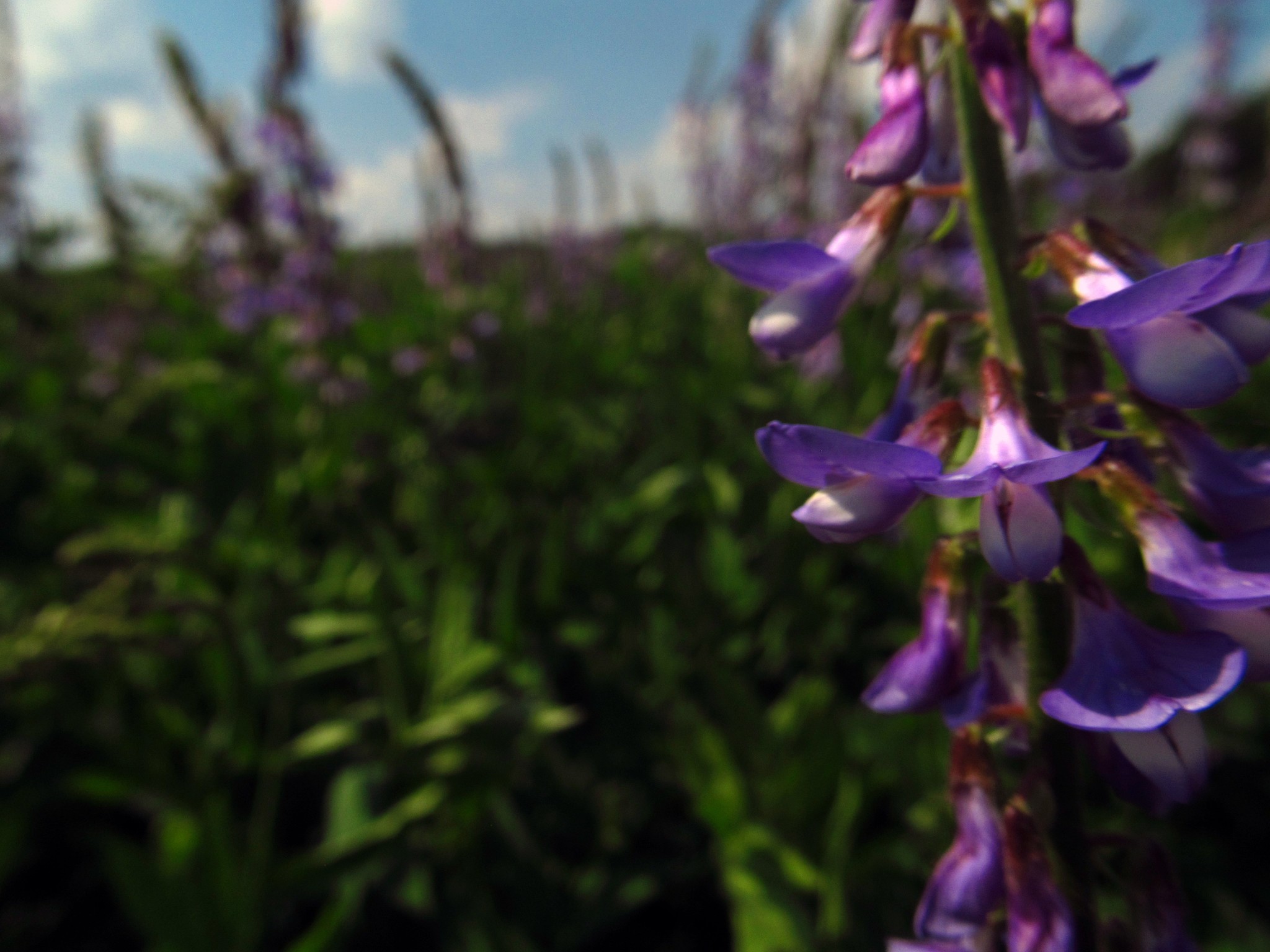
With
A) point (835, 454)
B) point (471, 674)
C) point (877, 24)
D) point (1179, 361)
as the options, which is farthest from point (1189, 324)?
point (471, 674)

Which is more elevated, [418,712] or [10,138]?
[10,138]

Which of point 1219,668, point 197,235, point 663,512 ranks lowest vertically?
point 663,512

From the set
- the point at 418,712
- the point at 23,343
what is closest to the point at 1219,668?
the point at 418,712

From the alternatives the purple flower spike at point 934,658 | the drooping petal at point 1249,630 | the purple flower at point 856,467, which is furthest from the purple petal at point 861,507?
the drooping petal at point 1249,630

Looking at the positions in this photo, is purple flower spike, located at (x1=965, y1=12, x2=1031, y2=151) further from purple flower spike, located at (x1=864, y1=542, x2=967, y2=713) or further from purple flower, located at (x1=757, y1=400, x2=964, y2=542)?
purple flower spike, located at (x1=864, y1=542, x2=967, y2=713)

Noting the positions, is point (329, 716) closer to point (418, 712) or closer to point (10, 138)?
point (418, 712)

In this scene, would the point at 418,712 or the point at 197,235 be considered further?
the point at 197,235

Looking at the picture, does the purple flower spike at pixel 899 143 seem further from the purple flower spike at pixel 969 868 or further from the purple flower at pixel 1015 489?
the purple flower spike at pixel 969 868
